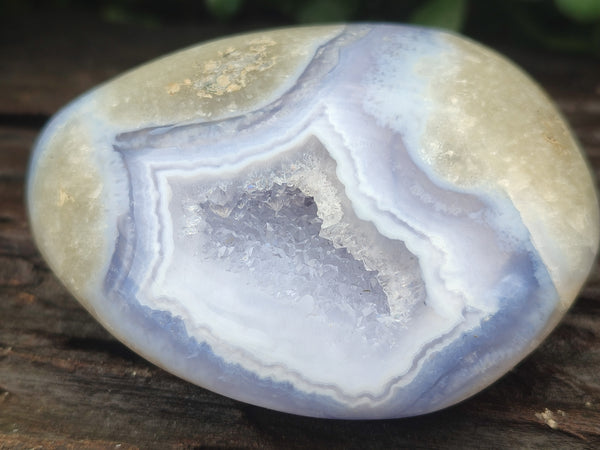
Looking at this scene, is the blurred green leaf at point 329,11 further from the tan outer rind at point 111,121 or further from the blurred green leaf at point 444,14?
the tan outer rind at point 111,121

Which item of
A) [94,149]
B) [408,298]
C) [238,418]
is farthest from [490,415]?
[94,149]

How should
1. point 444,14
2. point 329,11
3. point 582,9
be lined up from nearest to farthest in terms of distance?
point 582,9 → point 444,14 → point 329,11

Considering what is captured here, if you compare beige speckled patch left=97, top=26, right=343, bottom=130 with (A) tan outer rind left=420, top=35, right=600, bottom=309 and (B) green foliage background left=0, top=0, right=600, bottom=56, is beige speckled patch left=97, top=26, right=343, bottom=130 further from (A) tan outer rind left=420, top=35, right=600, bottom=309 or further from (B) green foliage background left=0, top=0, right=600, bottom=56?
(B) green foliage background left=0, top=0, right=600, bottom=56

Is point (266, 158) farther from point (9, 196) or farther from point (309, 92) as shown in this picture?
point (9, 196)

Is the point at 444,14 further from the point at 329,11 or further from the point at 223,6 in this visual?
the point at 223,6

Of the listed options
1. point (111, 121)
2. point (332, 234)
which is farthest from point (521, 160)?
point (111, 121)
